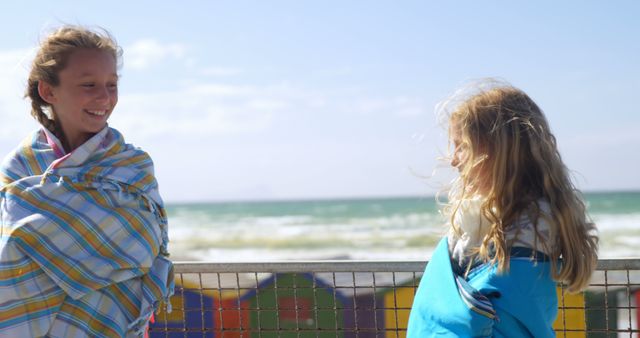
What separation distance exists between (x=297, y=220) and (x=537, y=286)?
40.1 metres

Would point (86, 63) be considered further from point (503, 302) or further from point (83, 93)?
point (503, 302)

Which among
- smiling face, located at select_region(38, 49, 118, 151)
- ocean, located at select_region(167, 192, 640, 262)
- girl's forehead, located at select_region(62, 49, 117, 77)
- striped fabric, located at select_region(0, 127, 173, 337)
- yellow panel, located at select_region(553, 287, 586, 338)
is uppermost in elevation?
ocean, located at select_region(167, 192, 640, 262)

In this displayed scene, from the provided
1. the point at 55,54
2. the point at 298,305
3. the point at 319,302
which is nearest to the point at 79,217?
the point at 55,54

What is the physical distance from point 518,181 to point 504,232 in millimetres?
156

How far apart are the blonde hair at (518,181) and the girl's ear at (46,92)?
119cm

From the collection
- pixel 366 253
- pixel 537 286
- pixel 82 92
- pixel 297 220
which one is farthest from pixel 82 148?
pixel 297 220

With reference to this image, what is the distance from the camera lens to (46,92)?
2250 mm

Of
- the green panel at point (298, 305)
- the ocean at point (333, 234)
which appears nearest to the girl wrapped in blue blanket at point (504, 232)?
the green panel at point (298, 305)

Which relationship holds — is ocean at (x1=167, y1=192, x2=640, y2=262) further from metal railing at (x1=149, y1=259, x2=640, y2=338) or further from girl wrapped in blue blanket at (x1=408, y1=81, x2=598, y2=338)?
girl wrapped in blue blanket at (x1=408, y1=81, x2=598, y2=338)

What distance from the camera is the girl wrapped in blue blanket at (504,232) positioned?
201cm

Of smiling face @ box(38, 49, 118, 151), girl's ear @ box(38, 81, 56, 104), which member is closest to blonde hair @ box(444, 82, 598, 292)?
smiling face @ box(38, 49, 118, 151)

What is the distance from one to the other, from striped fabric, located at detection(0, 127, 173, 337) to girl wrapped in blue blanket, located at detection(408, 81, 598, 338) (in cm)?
82

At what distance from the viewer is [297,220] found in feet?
138

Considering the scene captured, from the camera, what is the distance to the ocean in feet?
86.4
